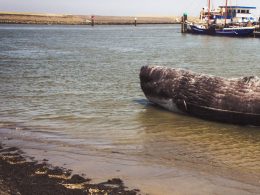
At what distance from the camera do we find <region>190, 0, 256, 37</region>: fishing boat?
59.6 meters

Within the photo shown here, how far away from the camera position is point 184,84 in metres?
10.1

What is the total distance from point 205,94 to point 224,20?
57.1 m

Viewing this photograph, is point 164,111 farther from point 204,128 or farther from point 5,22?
point 5,22

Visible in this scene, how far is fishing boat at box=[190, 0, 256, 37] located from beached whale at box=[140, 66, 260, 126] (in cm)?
4890

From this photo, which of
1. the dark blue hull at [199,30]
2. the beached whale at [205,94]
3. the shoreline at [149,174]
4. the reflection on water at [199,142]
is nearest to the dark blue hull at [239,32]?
the dark blue hull at [199,30]

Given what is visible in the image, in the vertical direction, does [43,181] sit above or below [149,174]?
above

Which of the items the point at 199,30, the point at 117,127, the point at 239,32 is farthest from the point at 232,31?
the point at 117,127

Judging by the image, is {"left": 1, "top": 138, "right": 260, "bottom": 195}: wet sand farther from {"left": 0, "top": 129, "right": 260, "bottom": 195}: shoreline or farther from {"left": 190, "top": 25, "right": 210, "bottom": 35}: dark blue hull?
{"left": 190, "top": 25, "right": 210, "bottom": 35}: dark blue hull

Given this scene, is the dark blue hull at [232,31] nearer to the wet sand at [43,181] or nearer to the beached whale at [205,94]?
the beached whale at [205,94]

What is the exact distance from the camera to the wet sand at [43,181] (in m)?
5.34

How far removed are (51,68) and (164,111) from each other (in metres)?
10.8

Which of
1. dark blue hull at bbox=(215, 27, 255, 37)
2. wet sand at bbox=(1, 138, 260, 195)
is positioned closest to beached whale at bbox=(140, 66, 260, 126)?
wet sand at bbox=(1, 138, 260, 195)

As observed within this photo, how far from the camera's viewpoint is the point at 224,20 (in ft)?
211

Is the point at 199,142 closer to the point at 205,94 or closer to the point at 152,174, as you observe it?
the point at 205,94
